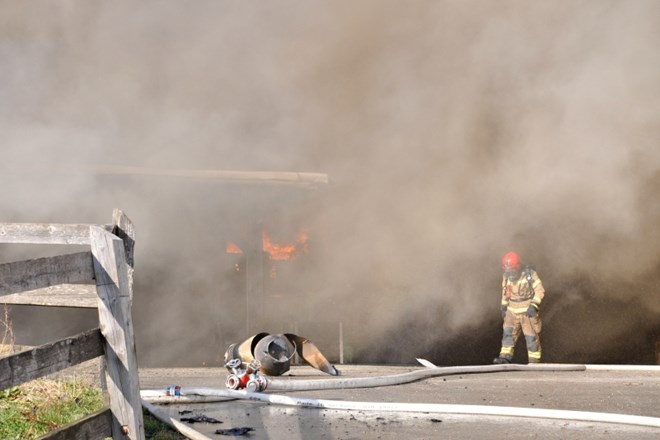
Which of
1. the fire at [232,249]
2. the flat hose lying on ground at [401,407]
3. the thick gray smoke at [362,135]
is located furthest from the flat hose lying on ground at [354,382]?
the fire at [232,249]

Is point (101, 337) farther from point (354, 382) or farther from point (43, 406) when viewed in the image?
point (354, 382)

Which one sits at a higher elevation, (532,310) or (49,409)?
(532,310)

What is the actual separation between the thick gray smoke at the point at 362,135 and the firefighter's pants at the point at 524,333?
1.31 m

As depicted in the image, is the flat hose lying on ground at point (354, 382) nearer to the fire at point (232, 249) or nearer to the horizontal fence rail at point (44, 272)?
the horizontal fence rail at point (44, 272)

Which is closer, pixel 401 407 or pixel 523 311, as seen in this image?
pixel 401 407

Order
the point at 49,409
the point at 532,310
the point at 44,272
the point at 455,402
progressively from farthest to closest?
1. the point at 532,310
2. the point at 455,402
3. the point at 49,409
4. the point at 44,272

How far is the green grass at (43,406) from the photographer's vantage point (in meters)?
3.83

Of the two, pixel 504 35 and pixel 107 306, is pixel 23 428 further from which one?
→ pixel 504 35

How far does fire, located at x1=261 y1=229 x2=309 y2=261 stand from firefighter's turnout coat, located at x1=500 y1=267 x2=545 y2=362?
2.28 m

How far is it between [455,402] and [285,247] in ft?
15.2

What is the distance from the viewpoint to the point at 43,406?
13.5 ft

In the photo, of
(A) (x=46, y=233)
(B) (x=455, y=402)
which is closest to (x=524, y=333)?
(B) (x=455, y=402)

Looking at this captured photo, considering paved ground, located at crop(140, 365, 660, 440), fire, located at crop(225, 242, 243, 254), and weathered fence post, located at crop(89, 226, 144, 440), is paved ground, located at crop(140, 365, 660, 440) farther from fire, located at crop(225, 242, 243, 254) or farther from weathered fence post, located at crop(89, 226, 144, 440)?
fire, located at crop(225, 242, 243, 254)

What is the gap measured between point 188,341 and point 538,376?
427 cm
